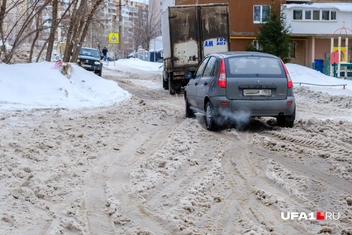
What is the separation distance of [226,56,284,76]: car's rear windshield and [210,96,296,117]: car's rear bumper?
597 mm

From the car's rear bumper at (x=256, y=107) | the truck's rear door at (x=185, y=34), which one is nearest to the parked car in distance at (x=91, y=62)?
the truck's rear door at (x=185, y=34)

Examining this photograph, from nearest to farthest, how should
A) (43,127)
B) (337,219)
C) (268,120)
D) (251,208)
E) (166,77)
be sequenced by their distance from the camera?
(337,219), (251,208), (43,127), (268,120), (166,77)

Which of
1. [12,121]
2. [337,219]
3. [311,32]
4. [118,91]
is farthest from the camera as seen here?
[311,32]

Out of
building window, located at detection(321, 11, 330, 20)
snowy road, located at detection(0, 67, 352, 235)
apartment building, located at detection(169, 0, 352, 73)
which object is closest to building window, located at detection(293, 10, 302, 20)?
apartment building, located at detection(169, 0, 352, 73)

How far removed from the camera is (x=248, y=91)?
10.5 meters

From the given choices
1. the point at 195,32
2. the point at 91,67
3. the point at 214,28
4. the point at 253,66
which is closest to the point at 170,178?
the point at 253,66

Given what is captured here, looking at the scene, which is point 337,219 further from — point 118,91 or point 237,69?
point 118,91

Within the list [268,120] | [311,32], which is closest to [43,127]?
[268,120]

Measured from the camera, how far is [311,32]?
4972cm

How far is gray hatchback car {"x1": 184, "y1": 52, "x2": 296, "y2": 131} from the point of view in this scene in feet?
34.3

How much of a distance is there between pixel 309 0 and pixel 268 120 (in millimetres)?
42593

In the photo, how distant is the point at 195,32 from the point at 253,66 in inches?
415

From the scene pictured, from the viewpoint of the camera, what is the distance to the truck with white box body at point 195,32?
69.2ft

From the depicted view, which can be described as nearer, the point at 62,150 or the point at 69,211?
the point at 69,211
